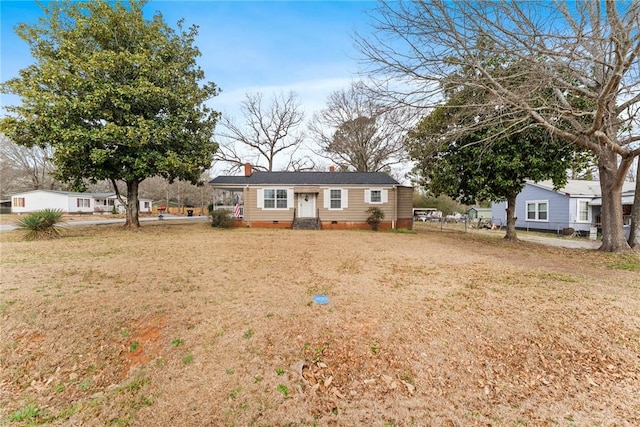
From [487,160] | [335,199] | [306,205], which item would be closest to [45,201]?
[306,205]

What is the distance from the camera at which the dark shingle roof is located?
54.1 ft

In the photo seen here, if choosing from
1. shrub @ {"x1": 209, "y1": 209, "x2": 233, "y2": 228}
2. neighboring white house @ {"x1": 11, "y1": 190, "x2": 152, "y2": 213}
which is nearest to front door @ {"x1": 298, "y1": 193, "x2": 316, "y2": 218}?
shrub @ {"x1": 209, "y1": 209, "x2": 233, "y2": 228}

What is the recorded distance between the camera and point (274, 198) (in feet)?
54.0

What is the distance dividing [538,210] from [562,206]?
2.03 metres

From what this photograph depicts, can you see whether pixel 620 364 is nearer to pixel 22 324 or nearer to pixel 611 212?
pixel 22 324

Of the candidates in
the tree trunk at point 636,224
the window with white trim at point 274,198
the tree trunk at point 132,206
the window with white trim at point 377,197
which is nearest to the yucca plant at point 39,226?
the tree trunk at point 132,206

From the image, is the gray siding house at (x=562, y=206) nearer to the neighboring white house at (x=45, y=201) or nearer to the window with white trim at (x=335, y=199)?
the window with white trim at (x=335, y=199)

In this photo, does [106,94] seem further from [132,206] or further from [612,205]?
[612,205]

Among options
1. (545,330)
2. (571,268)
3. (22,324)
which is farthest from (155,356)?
(571,268)

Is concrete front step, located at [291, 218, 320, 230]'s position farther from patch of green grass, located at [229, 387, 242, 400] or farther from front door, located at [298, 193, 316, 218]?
patch of green grass, located at [229, 387, 242, 400]

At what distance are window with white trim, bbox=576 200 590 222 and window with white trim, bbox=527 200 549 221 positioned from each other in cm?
172

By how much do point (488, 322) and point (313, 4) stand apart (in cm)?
951

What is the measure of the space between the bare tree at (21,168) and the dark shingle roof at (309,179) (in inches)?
1248

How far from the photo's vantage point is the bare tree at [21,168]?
33.0m
